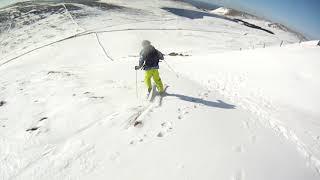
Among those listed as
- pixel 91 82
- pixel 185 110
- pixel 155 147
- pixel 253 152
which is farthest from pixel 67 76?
pixel 253 152

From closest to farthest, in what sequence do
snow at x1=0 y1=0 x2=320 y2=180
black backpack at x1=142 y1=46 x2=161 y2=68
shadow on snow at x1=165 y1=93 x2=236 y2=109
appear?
snow at x1=0 y1=0 x2=320 y2=180 < black backpack at x1=142 y1=46 x2=161 y2=68 < shadow on snow at x1=165 y1=93 x2=236 y2=109

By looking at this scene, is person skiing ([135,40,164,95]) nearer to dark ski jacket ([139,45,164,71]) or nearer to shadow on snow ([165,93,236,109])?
dark ski jacket ([139,45,164,71])

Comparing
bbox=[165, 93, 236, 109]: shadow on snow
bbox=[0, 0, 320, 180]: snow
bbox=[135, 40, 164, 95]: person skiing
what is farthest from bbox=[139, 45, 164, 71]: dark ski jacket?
bbox=[165, 93, 236, 109]: shadow on snow

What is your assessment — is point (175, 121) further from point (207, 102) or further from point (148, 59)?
point (148, 59)

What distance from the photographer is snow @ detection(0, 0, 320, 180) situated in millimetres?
5539

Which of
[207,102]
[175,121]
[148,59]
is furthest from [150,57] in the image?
[207,102]

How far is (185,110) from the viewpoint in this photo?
809 centimetres

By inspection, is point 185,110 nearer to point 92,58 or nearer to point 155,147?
point 155,147

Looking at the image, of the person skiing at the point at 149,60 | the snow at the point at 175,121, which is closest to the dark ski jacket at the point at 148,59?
the person skiing at the point at 149,60

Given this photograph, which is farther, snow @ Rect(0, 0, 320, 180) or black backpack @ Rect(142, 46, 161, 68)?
black backpack @ Rect(142, 46, 161, 68)

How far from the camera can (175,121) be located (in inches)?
290

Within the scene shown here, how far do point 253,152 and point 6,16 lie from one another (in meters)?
40.4

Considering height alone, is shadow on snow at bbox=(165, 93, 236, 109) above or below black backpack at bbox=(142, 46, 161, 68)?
below

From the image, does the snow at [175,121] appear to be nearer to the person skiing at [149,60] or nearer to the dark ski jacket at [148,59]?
the person skiing at [149,60]
